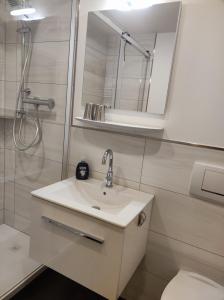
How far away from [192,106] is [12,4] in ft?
4.88

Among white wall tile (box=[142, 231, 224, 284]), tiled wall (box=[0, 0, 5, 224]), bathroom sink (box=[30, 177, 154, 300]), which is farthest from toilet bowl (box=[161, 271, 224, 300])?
tiled wall (box=[0, 0, 5, 224])

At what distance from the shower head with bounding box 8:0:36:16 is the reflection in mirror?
52cm

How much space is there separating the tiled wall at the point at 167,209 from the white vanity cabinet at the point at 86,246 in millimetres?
160

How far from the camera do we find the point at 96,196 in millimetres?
1385

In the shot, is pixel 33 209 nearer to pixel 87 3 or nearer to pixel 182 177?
pixel 182 177

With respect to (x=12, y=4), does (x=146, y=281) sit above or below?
below

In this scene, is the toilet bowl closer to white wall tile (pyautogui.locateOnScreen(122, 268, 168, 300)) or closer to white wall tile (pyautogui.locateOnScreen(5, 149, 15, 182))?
white wall tile (pyautogui.locateOnScreen(122, 268, 168, 300))

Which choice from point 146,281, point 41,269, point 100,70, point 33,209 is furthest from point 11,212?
point 100,70

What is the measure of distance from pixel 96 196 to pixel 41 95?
878 mm

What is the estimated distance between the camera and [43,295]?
1.49 m

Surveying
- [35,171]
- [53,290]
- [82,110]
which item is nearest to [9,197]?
[35,171]

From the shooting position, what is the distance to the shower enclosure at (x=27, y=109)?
154cm

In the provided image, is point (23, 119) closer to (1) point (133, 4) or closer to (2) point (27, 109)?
(2) point (27, 109)

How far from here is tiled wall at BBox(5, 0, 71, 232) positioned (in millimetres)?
1538
